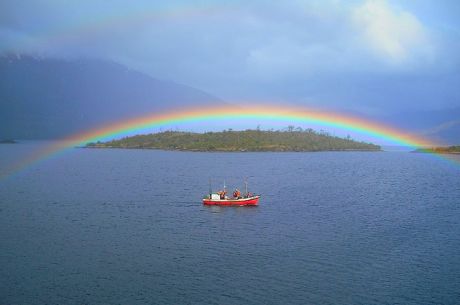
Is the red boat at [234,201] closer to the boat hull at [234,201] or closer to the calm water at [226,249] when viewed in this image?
the boat hull at [234,201]

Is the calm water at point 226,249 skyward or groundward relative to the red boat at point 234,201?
groundward

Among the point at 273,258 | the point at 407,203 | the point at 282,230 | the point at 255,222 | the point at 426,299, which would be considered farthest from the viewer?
the point at 407,203

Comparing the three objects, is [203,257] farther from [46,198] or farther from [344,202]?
[46,198]

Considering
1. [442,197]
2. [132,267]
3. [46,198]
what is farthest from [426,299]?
[46,198]

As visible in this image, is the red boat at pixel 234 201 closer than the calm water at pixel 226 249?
No

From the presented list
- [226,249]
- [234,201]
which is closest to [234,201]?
[234,201]

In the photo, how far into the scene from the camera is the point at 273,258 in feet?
165

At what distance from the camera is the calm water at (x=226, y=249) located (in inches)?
1606

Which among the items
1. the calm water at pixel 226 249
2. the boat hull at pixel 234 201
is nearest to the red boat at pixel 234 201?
the boat hull at pixel 234 201

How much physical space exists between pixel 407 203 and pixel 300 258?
5173 centimetres

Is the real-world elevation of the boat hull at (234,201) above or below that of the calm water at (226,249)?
above

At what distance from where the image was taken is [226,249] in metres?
53.9

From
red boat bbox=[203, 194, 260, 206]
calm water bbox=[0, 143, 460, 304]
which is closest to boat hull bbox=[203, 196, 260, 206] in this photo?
A: red boat bbox=[203, 194, 260, 206]

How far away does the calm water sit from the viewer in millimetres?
40781
